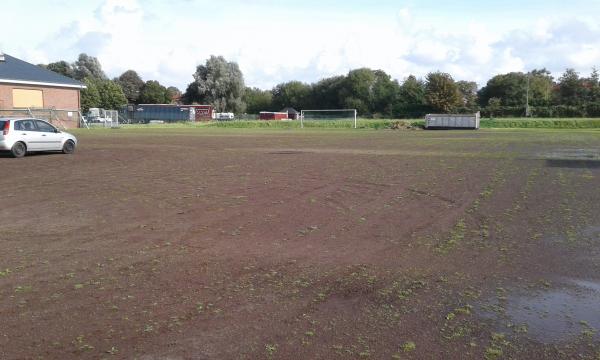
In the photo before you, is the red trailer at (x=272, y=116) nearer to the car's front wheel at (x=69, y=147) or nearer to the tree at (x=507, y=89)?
the tree at (x=507, y=89)

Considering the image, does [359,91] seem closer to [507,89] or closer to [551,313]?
[507,89]

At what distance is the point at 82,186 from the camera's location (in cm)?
1377

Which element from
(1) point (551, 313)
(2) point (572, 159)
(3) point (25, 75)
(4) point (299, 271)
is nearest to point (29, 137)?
(4) point (299, 271)

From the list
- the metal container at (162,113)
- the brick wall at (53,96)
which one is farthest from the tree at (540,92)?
the brick wall at (53,96)

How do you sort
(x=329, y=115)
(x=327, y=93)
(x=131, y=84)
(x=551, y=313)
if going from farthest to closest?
(x=131, y=84) < (x=327, y=93) < (x=329, y=115) < (x=551, y=313)

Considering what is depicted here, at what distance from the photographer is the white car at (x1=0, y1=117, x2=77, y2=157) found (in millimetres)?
21188

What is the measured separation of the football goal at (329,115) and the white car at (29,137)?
5333cm

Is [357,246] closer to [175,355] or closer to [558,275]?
[558,275]

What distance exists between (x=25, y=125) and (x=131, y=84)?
4552 inches

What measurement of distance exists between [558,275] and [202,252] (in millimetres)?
4416

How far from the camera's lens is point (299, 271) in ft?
21.9

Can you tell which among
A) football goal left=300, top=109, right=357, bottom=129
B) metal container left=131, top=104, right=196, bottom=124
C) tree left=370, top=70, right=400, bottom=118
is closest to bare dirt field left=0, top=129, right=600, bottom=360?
football goal left=300, top=109, right=357, bottom=129

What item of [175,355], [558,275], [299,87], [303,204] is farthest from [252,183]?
[299,87]

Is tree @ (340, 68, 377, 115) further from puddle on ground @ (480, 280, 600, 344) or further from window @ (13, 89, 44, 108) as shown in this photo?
puddle on ground @ (480, 280, 600, 344)
